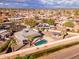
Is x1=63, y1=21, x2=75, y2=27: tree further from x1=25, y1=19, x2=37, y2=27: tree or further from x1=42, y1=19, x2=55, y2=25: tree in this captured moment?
x1=25, y1=19, x2=37, y2=27: tree

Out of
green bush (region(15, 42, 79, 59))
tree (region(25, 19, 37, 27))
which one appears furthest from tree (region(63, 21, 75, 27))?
tree (region(25, 19, 37, 27))

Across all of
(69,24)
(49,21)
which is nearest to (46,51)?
(49,21)

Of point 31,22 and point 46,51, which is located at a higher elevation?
point 31,22

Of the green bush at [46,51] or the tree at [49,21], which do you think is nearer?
the green bush at [46,51]

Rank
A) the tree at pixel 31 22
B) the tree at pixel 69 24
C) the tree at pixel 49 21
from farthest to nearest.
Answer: the tree at pixel 69 24, the tree at pixel 49 21, the tree at pixel 31 22

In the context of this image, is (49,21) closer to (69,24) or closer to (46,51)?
(69,24)

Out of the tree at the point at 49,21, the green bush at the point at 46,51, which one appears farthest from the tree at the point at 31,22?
the green bush at the point at 46,51

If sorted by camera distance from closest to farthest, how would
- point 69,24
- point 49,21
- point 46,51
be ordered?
point 46,51, point 49,21, point 69,24

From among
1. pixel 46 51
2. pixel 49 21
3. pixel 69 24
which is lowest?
pixel 46 51

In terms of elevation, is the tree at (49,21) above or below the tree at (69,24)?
above

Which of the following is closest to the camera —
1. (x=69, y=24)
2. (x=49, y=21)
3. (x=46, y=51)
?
(x=46, y=51)

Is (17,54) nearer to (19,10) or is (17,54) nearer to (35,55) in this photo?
(35,55)

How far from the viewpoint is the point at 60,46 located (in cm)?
761

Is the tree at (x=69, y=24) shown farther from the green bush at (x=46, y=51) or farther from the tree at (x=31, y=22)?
the tree at (x=31, y=22)
